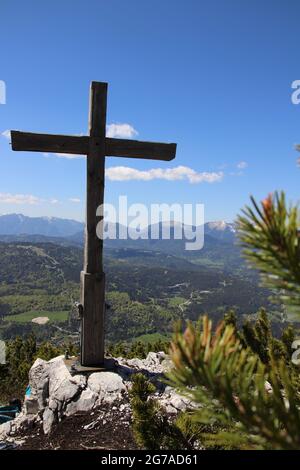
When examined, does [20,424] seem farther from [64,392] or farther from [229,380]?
[229,380]

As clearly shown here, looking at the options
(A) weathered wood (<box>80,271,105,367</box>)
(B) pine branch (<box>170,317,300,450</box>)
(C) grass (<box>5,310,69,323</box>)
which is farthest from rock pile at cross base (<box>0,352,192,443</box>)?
(C) grass (<box>5,310,69,323</box>)

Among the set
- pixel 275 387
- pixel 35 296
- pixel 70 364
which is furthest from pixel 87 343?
pixel 35 296

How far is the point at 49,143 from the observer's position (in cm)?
654

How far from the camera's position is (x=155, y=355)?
9.19 metres

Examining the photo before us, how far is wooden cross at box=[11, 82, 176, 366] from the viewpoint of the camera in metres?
6.57

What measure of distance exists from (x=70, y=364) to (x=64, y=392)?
2.94 feet

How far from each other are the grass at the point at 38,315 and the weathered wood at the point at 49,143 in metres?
148

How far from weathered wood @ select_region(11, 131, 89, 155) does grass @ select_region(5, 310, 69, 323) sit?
485 feet

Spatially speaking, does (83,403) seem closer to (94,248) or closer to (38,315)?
(94,248)

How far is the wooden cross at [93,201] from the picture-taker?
657cm

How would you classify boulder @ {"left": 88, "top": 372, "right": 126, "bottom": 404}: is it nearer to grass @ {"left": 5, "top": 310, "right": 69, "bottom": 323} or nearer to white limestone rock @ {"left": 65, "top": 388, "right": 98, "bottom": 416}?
white limestone rock @ {"left": 65, "top": 388, "right": 98, "bottom": 416}

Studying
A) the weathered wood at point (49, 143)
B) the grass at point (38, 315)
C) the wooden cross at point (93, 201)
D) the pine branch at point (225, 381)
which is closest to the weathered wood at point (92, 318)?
the wooden cross at point (93, 201)

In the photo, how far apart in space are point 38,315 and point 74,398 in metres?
161

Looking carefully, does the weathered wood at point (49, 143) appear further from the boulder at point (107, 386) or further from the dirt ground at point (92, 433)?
the dirt ground at point (92, 433)
